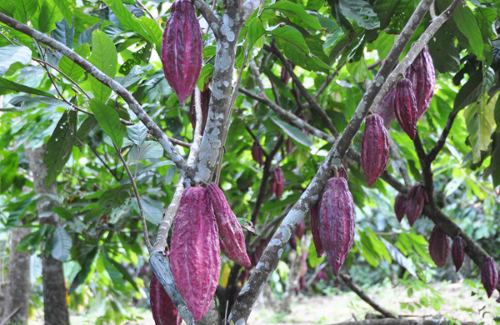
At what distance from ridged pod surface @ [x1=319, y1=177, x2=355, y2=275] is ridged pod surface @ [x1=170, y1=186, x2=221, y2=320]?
0.23 metres

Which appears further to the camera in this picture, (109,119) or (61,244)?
(61,244)

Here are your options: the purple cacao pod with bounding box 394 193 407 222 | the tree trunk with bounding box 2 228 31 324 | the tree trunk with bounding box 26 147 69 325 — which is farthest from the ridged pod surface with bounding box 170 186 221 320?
the tree trunk with bounding box 2 228 31 324

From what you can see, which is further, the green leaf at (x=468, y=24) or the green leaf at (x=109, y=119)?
the green leaf at (x=468, y=24)

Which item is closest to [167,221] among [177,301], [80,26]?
[177,301]

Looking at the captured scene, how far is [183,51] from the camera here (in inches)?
31.6

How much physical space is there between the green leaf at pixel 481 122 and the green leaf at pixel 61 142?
3.19 feet

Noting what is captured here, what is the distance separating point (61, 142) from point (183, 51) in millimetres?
576

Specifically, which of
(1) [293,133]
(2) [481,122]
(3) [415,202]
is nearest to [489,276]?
(3) [415,202]

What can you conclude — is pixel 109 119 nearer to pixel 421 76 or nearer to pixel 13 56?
pixel 13 56

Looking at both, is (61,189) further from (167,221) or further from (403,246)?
(167,221)

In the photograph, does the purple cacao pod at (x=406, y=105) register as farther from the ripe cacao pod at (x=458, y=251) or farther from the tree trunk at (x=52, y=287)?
the tree trunk at (x=52, y=287)

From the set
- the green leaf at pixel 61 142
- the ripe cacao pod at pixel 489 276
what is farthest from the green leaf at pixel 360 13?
the ripe cacao pod at pixel 489 276

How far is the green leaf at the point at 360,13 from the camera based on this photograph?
1144mm

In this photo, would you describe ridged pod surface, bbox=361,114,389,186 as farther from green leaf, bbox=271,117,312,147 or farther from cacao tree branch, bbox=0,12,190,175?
green leaf, bbox=271,117,312,147
